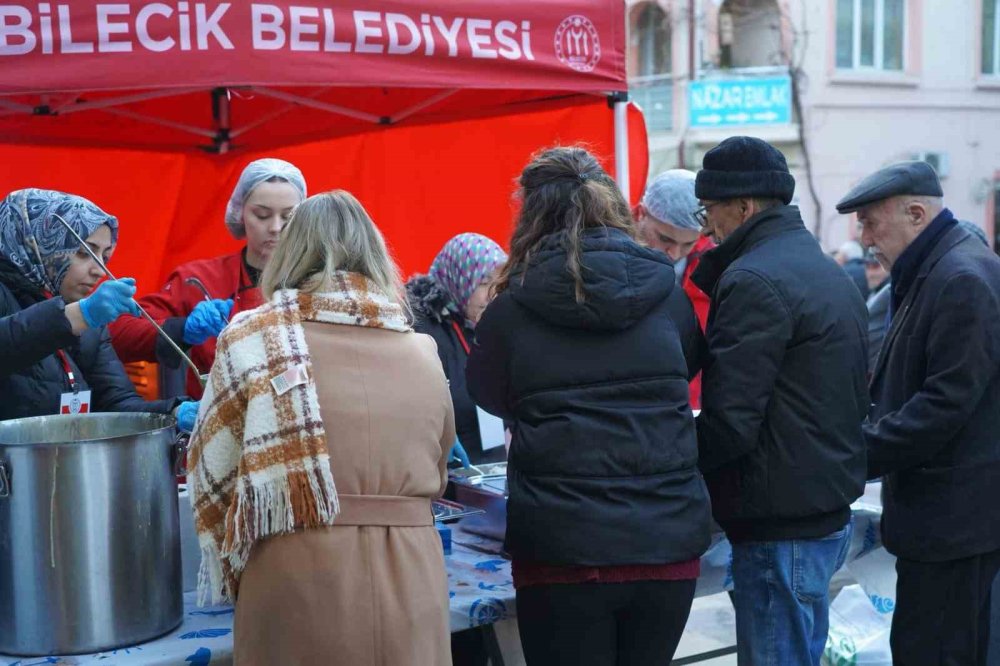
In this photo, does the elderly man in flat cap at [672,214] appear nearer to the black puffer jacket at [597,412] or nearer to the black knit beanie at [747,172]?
the black knit beanie at [747,172]

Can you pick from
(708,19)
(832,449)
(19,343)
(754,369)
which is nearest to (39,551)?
(19,343)

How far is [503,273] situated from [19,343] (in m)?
0.85

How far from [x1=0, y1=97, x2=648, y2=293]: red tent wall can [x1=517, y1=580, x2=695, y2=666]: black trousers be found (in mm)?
2409

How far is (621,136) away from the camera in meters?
3.44

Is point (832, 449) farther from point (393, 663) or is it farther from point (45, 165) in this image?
point (45, 165)

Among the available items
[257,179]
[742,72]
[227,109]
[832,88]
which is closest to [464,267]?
[257,179]

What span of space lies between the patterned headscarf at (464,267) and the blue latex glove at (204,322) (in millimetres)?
598

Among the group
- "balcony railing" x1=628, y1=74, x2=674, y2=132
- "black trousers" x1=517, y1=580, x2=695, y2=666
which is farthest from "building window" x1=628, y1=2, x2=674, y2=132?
"black trousers" x1=517, y1=580, x2=695, y2=666

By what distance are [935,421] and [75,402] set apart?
1.75 m

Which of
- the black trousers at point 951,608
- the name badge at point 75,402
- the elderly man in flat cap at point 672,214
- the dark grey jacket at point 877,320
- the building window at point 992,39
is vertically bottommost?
the black trousers at point 951,608

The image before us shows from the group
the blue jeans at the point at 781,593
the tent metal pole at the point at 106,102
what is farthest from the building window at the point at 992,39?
the blue jeans at the point at 781,593

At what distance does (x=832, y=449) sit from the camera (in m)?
1.99

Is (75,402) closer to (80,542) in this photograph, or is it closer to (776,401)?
(80,542)

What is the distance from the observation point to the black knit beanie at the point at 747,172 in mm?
2031
